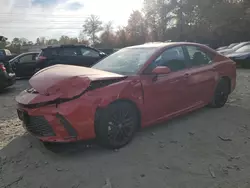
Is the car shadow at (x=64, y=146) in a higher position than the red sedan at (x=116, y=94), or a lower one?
lower

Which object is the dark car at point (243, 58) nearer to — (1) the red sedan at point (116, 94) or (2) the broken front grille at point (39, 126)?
(1) the red sedan at point (116, 94)

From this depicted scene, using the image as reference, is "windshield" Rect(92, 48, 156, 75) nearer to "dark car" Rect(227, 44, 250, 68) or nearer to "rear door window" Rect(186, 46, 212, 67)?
"rear door window" Rect(186, 46, 212, 67)

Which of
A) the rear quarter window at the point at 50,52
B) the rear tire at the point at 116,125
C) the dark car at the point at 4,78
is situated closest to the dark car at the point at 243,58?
the rear quarter window at the point at 50,52

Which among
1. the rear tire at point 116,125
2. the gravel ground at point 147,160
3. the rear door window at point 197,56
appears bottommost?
the gravel ground at point 147,160

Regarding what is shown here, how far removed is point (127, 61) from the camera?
4590mm

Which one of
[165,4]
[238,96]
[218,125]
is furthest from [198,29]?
[218,125]

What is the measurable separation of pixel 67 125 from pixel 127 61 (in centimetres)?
166

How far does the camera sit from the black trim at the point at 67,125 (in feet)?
11.2

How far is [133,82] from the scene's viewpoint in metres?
3.96

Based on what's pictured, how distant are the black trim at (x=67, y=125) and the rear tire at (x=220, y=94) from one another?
3189 mm

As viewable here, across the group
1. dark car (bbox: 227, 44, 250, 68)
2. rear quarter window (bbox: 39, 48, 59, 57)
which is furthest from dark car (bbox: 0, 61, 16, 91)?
dark car (bbox: 227, 44, 250, 68)

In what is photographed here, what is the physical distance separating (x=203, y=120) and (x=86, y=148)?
2241mm

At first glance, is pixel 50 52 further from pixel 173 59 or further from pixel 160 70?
pixel 160 70

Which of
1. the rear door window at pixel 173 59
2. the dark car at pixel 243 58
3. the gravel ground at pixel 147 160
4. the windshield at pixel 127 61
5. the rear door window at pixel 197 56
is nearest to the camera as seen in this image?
the gravel ground at pixel 147 160
